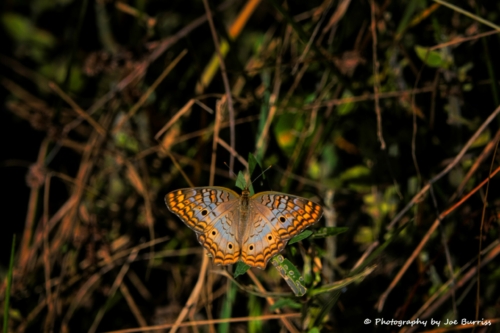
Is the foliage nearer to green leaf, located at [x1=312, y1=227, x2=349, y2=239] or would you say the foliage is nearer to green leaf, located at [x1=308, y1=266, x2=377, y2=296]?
green leaf, located at [x1=308, y1=266, x2=377, y2=296]

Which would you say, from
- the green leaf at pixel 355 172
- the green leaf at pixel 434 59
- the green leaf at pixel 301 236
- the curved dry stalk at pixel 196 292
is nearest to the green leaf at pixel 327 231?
the green leaf at pixel 301 236

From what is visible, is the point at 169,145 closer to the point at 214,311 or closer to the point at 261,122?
the point at 261,122

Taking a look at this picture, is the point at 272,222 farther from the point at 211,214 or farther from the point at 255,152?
the point at 255,152

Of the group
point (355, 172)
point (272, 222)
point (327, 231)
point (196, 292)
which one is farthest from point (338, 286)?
point (355, 172)

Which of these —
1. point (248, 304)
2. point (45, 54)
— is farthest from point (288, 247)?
point (45, 54)

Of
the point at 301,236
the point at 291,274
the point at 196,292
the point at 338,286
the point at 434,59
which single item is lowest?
the point at 196,292

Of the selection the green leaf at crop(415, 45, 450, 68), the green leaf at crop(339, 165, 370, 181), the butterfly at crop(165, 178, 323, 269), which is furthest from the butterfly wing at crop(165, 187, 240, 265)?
the green leaf at crop(415, 45, 450, 68)
